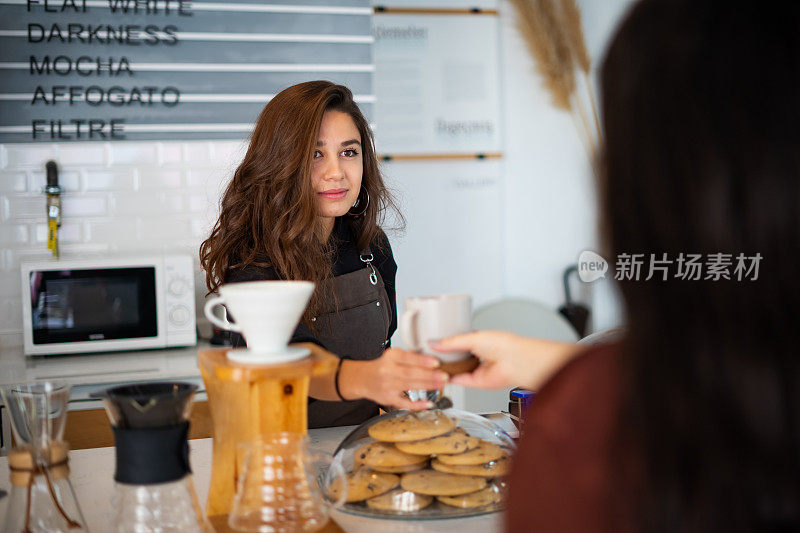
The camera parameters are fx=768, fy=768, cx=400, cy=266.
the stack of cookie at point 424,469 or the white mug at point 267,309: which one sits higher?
the white mug at point 267,309

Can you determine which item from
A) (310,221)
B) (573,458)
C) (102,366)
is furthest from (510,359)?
(102,366)

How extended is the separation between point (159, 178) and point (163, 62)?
52 centimetres

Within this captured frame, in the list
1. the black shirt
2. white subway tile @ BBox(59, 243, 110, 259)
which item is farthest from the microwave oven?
the black shirt

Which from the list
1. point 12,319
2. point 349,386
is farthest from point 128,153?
point 349,386

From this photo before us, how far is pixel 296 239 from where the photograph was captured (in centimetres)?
218

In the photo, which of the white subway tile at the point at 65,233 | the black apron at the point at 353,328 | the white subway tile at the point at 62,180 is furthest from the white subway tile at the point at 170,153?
the black apron at the point at 353,328

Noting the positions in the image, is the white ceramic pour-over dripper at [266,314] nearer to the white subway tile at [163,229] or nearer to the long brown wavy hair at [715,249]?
the long brown wavy hair at [715,249]

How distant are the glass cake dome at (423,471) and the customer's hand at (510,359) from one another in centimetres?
10

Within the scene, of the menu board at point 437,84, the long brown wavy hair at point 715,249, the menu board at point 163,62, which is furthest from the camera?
the menu board at point 437,84

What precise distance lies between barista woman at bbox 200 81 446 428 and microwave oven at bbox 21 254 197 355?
942mm

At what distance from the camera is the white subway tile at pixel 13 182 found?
3.34m

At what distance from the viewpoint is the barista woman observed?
2.15 m

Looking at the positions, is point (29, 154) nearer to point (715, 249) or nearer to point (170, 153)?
point (170, 153)

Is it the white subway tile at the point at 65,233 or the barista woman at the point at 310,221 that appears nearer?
the barista woman at the point at 310,221
